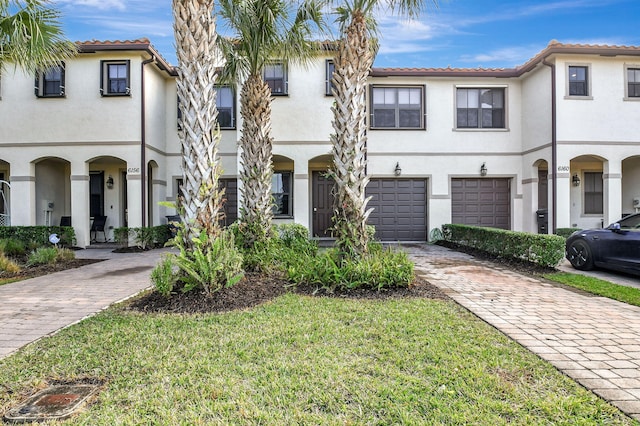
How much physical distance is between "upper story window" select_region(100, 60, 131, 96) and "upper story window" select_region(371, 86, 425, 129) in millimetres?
8814

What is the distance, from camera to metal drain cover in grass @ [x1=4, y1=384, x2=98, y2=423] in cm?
242

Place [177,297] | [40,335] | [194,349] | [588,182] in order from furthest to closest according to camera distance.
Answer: [588,182] → [177,297] → [40,335] → [194,349]

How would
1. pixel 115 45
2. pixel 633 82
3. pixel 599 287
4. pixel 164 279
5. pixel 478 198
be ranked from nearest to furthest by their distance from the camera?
pixel 164 279 → pixel 599 287 → pixel 115 45 → pixel 633 82 → pixel 478 198

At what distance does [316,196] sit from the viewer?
47.5 ft

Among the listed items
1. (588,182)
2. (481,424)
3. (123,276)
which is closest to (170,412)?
(481,424)

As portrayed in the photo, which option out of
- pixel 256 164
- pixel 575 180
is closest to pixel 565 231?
pixel 575 180

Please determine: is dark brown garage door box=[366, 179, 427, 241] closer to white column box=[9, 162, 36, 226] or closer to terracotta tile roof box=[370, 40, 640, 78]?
terracotta tile roof box=[370, 40, 640, 78]

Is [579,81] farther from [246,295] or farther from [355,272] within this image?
[246,295]

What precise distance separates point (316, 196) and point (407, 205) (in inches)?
144

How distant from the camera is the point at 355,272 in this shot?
5.68 m

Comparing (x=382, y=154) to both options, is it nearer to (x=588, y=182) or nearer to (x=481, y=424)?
(x=588, y=182)

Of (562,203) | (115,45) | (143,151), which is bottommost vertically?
(562,203)

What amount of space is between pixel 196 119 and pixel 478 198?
11.8 metres

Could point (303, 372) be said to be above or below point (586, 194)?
below
